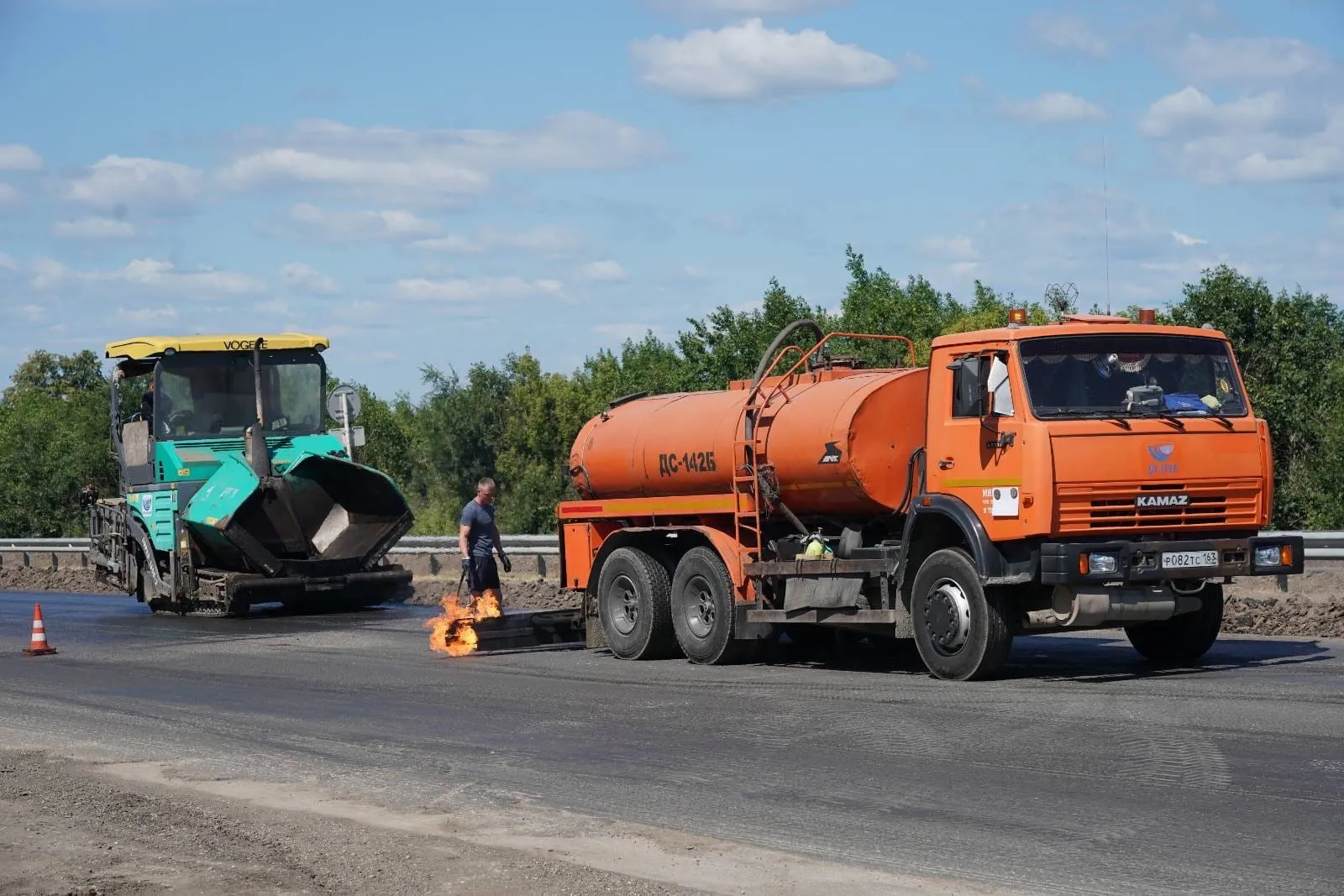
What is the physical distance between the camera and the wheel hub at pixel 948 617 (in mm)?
12102

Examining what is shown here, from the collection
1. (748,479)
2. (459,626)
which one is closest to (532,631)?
(459,626)

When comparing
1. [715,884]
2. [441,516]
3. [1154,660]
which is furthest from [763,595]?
[441,516]

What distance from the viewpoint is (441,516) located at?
2790 inches

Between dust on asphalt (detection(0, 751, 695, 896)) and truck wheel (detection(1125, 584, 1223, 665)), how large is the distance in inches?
275

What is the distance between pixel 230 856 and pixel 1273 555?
7.73m

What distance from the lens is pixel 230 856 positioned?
7.16 m

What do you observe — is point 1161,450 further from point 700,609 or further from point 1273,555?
point 700,609

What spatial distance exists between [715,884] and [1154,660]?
749 cm

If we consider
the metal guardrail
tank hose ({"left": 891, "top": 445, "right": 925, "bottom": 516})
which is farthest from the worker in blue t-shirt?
tank hose ({"left": 891, "top": 445, "right": 925, "bottom": 516})

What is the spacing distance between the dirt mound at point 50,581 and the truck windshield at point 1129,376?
70.4 ft

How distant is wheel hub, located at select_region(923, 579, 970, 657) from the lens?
12102 mm

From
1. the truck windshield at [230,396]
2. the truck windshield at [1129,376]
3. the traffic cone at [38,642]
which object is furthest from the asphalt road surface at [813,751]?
the truck windshield at [230,396]

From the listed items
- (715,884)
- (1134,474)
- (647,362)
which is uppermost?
(647,362)

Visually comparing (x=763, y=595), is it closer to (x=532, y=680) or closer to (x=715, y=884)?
(x=532, y=680)
